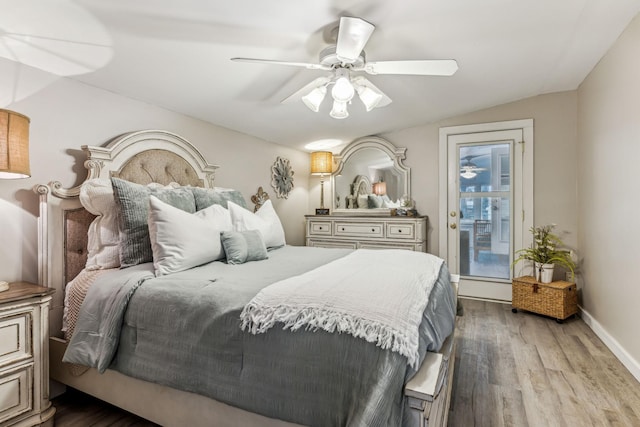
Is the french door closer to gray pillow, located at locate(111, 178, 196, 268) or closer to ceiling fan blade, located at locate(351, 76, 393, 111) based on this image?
ceiling fan blade, located at locate(351, 76, 393, 111)

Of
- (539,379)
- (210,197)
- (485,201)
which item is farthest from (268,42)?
(485,201)

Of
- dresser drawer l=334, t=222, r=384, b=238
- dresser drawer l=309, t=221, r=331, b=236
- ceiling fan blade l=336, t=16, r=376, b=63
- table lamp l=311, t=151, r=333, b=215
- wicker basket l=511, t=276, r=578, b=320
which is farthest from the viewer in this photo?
table lamp l=311, t=151, r=333, b=215

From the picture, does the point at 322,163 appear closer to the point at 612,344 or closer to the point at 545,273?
the point at 545,273

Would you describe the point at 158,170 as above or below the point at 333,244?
above

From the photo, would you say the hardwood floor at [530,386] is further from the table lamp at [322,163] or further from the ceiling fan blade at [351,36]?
the table lamp at [322,163]

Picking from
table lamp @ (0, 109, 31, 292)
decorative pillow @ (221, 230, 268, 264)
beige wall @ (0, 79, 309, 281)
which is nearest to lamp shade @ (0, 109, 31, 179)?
table lamp @ (0, 109, 31, 292)

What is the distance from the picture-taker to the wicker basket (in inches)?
121

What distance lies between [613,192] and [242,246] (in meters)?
2.82

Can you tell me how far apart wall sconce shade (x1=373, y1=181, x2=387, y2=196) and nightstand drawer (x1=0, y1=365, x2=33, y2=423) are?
3684mm

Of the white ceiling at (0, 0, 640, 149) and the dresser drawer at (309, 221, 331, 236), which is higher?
the white ceiling at (0, 0, 640, 149)

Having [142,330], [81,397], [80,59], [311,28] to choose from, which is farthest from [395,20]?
[81,397]

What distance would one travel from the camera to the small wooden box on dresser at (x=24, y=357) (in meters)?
1.44

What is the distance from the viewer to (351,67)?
6.73 ft

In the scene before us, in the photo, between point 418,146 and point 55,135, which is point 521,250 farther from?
point 55,135
